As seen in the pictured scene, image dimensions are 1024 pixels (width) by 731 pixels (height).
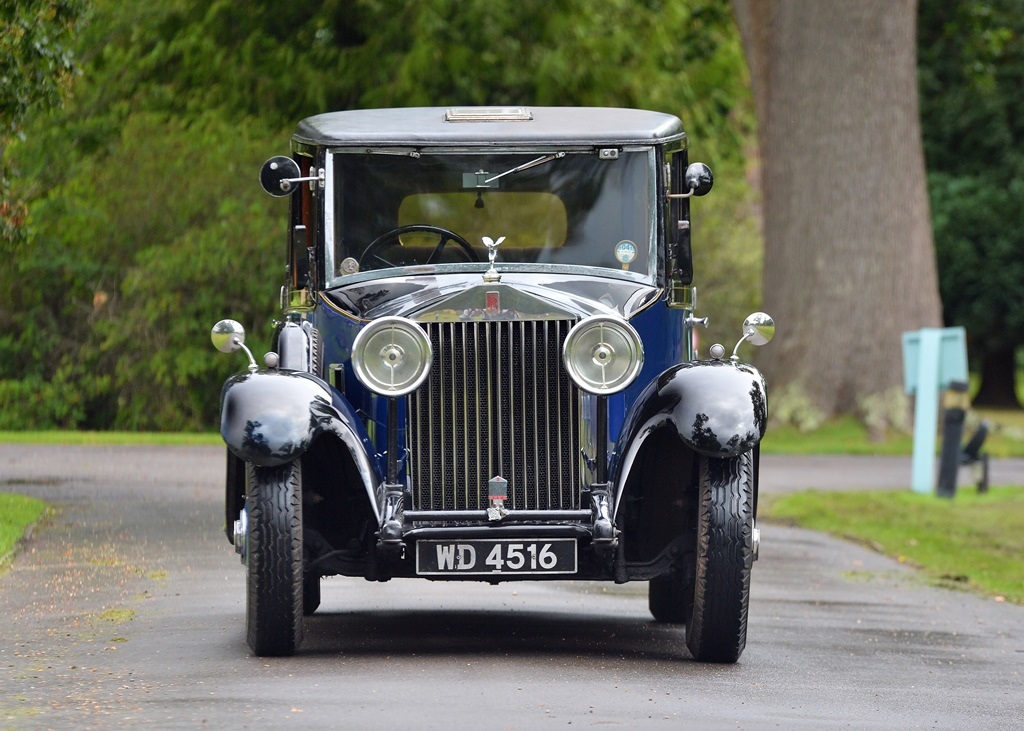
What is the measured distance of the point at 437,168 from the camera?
927 cm

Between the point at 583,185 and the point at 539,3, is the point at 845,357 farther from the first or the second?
the point at 583,185

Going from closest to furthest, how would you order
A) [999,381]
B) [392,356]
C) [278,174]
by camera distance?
[392,356] < [278,174] < [999,381]

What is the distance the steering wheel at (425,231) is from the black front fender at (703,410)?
1.27 metres

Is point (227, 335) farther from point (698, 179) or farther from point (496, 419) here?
point (698, 179)

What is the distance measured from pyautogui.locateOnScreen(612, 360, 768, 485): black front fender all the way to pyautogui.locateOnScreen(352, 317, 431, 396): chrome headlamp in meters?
0.94

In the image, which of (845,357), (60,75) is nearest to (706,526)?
(60,75)

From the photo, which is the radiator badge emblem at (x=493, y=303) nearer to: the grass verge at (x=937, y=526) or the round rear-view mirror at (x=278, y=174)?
the round rear-view mirror at (x=278, y=174)

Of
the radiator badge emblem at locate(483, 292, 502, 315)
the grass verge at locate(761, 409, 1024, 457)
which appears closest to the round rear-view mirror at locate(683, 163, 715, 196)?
the radiator badge emblem at locate(483, 292, 502, 315)

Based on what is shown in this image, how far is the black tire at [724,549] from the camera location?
7973 mm

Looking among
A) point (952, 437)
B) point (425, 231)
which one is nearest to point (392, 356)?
point (425, 231)

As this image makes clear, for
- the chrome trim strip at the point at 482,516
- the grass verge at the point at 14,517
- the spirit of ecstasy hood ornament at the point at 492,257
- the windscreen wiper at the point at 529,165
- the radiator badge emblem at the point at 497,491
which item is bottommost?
the grass verge at the point at 14,517

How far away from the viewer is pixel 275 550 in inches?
308

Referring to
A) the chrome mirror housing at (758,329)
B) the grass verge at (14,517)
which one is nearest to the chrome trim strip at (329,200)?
the chrome mirror housing at (758,329)

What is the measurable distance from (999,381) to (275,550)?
121 feet
